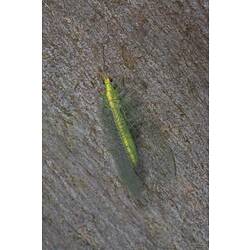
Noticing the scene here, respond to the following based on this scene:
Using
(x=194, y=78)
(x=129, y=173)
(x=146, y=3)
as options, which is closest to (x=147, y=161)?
(x=129, y=173)

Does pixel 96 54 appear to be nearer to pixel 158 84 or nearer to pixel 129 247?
pixel 158 84

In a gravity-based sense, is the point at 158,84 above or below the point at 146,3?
below

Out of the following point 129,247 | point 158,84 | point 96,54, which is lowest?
point 129,247
